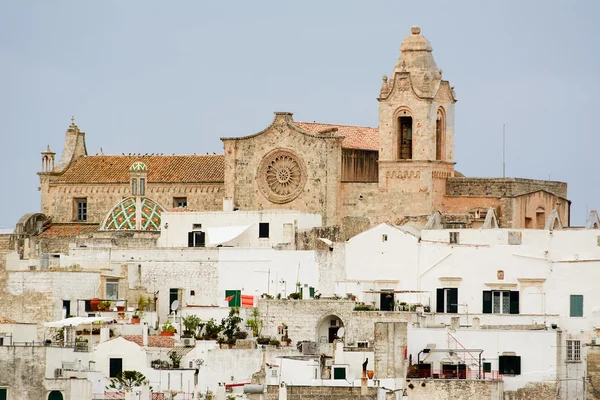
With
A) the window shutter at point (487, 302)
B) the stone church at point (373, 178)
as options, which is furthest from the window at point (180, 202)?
the window shutter at point (487, 302)

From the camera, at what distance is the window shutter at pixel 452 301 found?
3100 inches

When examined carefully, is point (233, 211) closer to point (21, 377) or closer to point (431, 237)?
point (431, 237)

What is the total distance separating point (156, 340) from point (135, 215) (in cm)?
1168

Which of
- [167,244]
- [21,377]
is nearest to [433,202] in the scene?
[167,244]

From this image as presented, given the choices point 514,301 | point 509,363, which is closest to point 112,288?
point 514,301

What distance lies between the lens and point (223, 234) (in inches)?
3302

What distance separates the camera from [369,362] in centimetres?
7294

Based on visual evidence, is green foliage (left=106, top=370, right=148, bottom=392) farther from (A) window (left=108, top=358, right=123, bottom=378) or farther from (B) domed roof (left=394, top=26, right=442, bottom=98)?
(B) domed roof (left=394, top=26, right=442, bottom=98)

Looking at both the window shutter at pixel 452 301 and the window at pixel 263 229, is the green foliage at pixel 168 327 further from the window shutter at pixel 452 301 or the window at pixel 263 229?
the window shutter at pixel 452 301

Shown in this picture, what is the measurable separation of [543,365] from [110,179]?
905 inches

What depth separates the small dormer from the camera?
87.6m

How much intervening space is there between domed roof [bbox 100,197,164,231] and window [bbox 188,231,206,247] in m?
2.04

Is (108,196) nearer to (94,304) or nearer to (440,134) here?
(94,304)

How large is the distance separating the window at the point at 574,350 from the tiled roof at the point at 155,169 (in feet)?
58.4
